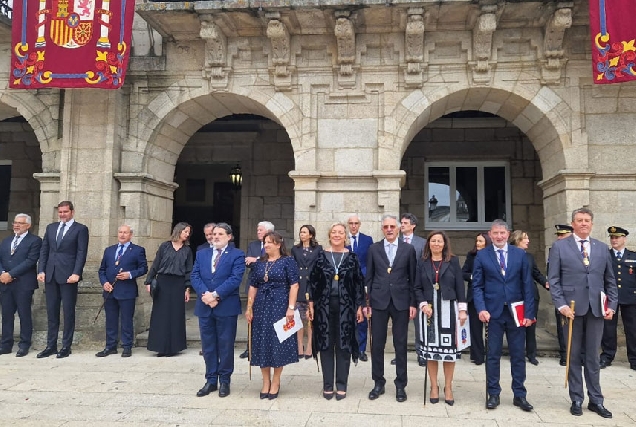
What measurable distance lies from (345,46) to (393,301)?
12.6ft

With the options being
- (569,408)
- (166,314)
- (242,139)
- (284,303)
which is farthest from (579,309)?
(242,139)

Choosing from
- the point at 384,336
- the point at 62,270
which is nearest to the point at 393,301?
the point at 384,336

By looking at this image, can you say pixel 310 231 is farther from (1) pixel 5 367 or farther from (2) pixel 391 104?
(1) pixel 5 367

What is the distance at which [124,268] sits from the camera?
6203mm

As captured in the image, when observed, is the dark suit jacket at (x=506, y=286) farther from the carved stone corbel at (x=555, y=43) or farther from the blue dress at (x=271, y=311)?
the carved stone corbel at (x=555, y=43)

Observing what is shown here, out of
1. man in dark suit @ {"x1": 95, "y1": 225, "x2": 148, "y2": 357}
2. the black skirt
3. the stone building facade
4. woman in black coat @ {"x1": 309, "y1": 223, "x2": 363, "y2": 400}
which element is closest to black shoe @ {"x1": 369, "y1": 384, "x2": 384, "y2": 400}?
woman in black coat @ {"x1": 309, "y1": 223, "x2": 363, "y2": 400}

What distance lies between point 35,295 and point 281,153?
5.21m

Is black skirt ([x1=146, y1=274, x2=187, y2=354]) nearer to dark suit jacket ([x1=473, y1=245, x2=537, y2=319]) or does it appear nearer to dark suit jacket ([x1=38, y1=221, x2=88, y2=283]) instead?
dark suit jacket ([x1=38, y1=221, x2=88, y2=283])

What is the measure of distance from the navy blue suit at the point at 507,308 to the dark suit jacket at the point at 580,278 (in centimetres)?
24

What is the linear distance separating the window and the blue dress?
18.5ft

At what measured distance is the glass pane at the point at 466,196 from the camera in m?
9.40

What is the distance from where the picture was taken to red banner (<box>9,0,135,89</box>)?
6590mm

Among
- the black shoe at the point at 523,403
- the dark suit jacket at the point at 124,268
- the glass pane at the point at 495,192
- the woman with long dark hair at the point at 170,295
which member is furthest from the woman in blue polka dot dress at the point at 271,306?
the glass pane at the point at 495,192

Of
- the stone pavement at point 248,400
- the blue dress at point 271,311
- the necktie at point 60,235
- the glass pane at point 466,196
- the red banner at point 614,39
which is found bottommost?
the stone pavement at point 248,400
